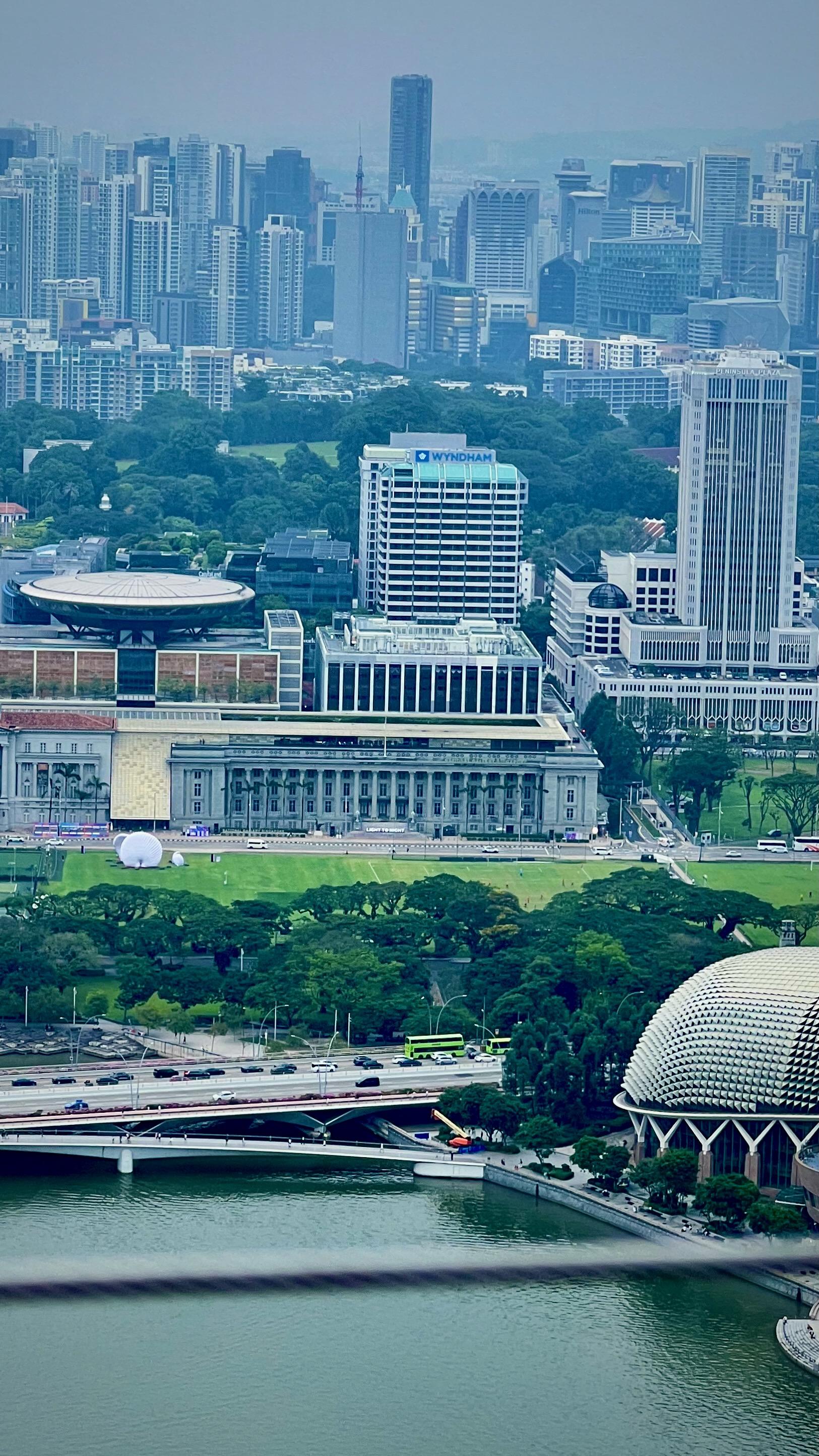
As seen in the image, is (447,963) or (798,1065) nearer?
(798,1065)

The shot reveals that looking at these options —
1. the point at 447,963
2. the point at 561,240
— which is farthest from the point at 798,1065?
the point at 561,240

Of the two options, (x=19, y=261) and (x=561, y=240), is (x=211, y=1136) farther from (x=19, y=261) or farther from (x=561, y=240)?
(x=561, y=240)

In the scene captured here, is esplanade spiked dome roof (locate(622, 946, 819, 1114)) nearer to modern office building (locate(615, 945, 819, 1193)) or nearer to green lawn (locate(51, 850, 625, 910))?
modern office building (locate(615, 945, 819, 1193))

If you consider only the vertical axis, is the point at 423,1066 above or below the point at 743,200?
below

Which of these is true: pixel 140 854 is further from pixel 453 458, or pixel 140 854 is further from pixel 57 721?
pixel 453 458

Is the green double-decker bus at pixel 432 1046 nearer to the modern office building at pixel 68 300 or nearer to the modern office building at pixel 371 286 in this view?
the modern office building at pixel 68 300

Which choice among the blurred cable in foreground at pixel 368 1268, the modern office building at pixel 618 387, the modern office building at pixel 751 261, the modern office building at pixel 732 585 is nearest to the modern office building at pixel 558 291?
the modern office building at pixel 751 261
